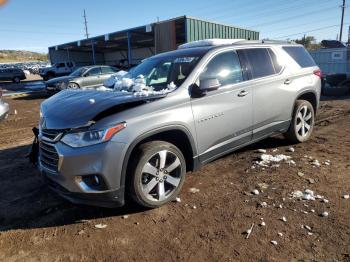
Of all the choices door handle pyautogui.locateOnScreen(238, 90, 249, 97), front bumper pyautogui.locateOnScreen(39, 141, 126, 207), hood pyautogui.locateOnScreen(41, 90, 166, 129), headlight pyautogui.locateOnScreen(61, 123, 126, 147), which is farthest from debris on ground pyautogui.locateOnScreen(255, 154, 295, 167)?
headlight pyautogui.locateOnScreen(61, 123, 126, 147)

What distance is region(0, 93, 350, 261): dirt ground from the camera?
2.98 m

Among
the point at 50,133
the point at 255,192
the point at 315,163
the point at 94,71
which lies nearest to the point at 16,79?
the point at 94,71

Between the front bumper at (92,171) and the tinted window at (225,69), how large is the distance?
1628mm

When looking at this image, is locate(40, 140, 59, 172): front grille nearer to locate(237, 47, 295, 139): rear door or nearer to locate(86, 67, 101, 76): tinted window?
locate(237, 47, 295, 139): rear door

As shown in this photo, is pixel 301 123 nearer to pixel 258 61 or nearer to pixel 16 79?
pixel 258 61

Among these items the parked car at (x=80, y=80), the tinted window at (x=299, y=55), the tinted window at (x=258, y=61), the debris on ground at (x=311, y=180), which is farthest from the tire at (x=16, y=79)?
the debris on ground at (x=311, y=180)

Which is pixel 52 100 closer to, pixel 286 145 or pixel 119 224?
pixel 119 224

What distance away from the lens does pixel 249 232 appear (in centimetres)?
323

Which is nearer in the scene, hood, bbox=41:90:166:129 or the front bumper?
the front bumper

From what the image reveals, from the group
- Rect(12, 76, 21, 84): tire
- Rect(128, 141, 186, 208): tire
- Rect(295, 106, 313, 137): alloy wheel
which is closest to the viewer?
Rect(128, 141, 186, 208): tire

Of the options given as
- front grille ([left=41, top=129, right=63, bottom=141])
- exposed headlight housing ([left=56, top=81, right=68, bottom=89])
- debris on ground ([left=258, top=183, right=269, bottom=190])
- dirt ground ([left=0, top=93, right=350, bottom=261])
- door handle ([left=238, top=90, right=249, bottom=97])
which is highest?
door handle ([left=238, top=90, right=249, bottom=97])

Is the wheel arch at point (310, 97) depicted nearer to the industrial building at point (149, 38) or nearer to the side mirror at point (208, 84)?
the side mirror at point (208, 84)

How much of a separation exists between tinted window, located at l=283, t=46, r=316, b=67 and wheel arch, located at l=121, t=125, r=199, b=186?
290cm

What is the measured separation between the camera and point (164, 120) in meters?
3.61
